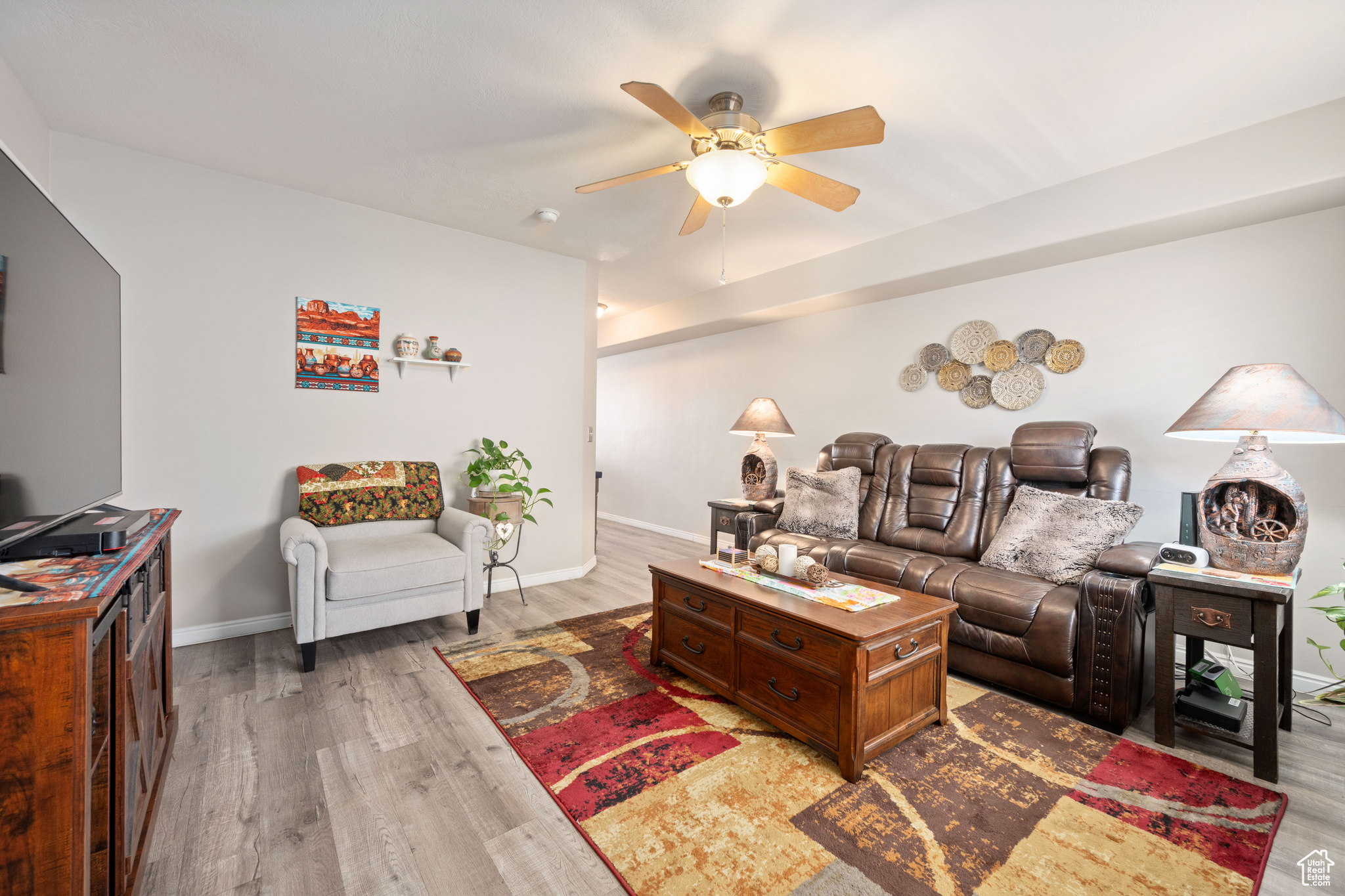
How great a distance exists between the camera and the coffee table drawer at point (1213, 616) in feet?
6.39

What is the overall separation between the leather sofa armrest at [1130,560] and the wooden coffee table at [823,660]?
0.74 m

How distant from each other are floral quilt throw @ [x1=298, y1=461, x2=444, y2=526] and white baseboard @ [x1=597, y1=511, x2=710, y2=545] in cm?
273

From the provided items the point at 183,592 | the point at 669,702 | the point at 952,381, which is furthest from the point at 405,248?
the point at 952,381

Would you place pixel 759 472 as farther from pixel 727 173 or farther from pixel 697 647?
pixel 727 173

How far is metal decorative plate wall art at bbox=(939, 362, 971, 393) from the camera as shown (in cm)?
378

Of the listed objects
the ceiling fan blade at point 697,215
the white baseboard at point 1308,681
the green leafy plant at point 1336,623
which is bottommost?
the white baseboard at point 1308,681

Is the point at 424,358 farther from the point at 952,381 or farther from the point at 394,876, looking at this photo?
the point at 952,381

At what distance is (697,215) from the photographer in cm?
266

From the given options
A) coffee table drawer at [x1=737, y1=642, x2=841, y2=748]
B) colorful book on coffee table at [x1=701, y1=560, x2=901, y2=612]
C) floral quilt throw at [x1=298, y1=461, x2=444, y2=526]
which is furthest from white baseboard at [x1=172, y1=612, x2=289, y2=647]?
coffee table drawer at [x1=737, y1=642, x2=841, y2=748]

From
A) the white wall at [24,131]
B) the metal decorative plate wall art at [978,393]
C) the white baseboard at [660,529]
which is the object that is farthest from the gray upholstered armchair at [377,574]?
the metal decorative plate wall art at [978,393]

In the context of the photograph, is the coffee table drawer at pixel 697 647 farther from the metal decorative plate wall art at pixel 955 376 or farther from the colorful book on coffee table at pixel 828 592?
the metal decorative plate wall art at pixel 955 376

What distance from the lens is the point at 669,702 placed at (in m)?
2.35

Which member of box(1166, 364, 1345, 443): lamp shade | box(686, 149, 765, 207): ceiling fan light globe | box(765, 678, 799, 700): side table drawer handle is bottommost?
box(765, 678, 799, 700): side table drawer handle

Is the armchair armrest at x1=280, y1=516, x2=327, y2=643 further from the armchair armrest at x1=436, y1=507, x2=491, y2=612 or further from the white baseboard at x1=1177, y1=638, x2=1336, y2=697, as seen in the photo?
the white baseboard at x1=1177, y1=638, x2=1336, y2=697
